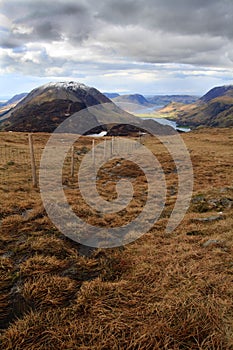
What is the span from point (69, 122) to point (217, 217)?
139 m

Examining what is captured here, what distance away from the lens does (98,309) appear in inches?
186

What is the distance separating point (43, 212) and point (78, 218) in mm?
1371

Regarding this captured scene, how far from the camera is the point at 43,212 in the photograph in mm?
9781

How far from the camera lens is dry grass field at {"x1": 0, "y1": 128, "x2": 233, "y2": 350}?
4.03 meters

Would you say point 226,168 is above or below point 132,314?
below

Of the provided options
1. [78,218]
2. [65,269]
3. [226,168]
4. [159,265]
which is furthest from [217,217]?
[226,168]

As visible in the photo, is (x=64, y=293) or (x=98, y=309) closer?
(x=98, y=309)

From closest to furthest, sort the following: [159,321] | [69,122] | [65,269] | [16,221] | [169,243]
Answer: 1. [159,321]
2. [65,269]
3. [169,243]
4. [16,221]
5. [69,122]

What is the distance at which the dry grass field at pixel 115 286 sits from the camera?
159 inches

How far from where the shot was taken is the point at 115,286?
215 inches

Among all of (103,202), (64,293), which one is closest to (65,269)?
(64,293)

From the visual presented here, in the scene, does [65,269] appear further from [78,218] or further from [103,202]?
[103,202]

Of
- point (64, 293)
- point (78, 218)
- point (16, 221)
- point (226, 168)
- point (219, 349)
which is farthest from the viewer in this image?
point (226, 168)

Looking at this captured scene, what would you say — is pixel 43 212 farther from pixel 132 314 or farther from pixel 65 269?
pixel 132 314
